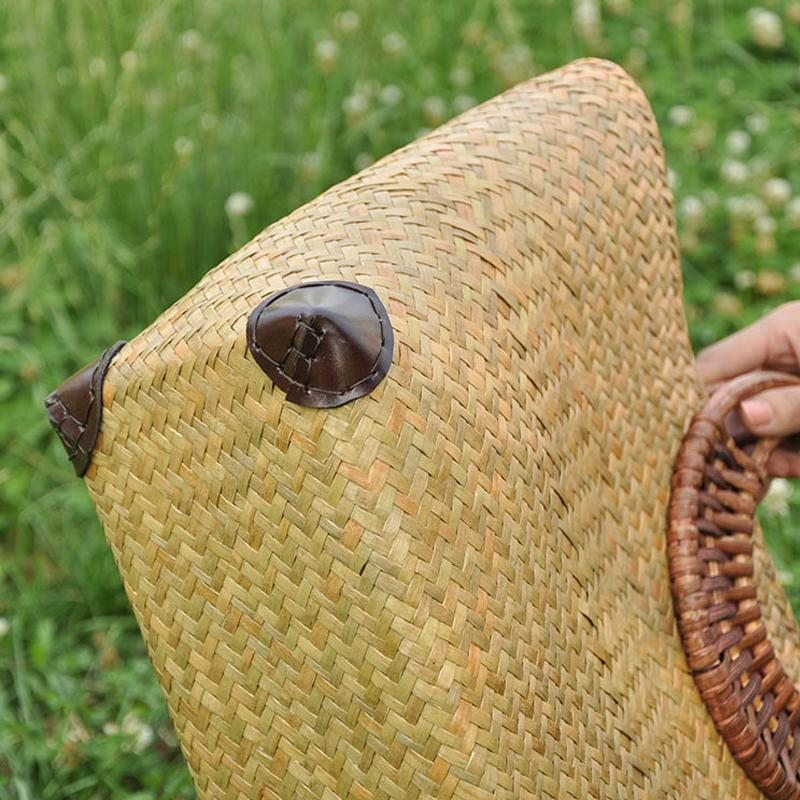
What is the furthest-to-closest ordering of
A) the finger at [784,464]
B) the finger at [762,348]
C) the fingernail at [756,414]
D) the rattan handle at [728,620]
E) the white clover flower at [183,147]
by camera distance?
1. the white clover flower at [183,147]
2. the finger at [762,348]
3. the finger at [784,464]
4. the fingernail at [756,414]
5. the rattan handle at [728,620]

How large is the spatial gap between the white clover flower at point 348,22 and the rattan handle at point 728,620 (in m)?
1.87

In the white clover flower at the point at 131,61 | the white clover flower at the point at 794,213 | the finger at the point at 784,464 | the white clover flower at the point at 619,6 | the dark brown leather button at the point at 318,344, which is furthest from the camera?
the white clover flower at the point at 619,6

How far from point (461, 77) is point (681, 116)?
53 cm

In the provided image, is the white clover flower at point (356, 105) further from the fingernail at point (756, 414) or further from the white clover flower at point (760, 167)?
the fingernail at point (756, 414)

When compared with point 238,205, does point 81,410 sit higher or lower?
higher

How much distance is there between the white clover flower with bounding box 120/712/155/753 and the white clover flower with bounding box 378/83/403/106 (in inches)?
65.5

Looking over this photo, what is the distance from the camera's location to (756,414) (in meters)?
Result: 1.54

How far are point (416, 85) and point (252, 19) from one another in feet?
1.42

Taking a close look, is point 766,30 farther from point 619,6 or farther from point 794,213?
point 794,213

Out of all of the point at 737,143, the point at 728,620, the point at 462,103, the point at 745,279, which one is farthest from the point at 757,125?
the point at 728,620

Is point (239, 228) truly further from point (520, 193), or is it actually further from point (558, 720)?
point (558, 720)

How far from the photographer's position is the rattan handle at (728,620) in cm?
134

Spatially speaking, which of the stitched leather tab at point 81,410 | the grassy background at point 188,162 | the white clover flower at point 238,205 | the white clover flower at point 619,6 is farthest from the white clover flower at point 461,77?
the stitched leather tab at point 81,410

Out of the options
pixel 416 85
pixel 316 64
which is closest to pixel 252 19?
pixel 316 64
